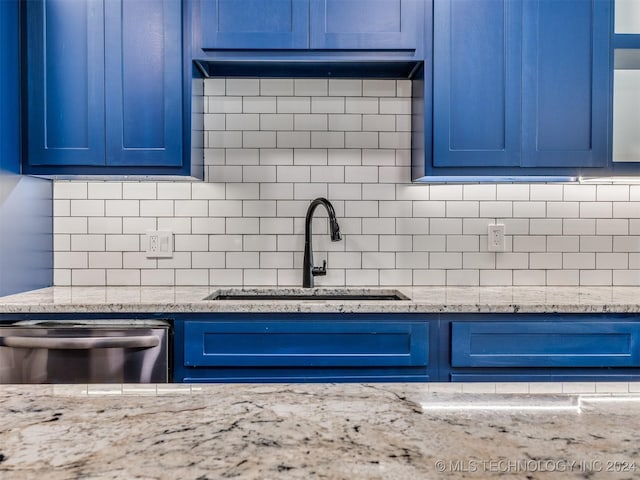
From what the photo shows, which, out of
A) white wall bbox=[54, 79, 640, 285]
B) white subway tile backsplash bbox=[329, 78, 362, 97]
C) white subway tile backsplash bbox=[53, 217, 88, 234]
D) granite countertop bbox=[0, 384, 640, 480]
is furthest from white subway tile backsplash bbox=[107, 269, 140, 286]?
granite countertop bbox=[0, 384, 640, 480]

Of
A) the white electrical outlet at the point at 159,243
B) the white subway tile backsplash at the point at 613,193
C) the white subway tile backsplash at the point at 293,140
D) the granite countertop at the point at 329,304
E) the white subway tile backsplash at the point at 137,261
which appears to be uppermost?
the white subway tile backsplash at the point at 293,140

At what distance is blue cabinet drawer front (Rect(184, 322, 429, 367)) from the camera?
1.79m

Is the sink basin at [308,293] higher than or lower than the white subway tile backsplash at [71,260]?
lower

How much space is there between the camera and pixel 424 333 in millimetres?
1802

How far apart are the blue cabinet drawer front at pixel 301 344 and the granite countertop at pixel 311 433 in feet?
3.36

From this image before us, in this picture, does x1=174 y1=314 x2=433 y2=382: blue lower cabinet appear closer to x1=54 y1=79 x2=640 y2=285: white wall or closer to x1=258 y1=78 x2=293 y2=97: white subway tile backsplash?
x1=54 y1=79 x2=640 y2=285: white wall

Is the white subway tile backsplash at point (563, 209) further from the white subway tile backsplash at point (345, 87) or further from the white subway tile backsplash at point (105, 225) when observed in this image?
the white subway tile backsplash at point (105, 225)

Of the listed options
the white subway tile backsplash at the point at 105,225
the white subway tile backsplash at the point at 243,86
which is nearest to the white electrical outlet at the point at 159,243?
the white subway tile backsplash at the point at 105,225

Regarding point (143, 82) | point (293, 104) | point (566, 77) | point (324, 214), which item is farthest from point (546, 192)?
point (143, 82)

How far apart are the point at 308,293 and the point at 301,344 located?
51cm

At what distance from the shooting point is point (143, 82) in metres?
2.04

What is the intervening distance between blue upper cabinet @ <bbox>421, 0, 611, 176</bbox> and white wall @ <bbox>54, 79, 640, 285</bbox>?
32 cm

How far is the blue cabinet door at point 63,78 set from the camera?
6.66 ft

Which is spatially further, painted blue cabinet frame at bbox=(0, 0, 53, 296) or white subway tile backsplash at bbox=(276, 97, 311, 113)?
white subway tile backsplash at bbox=(276, 97, 311, 113)
